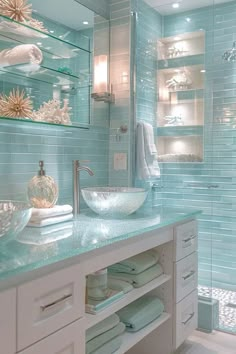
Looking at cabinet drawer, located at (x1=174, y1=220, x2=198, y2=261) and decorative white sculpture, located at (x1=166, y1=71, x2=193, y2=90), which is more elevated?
decorative white sculpture, located at (x1=166, y1=71, x2=193, y2=90)

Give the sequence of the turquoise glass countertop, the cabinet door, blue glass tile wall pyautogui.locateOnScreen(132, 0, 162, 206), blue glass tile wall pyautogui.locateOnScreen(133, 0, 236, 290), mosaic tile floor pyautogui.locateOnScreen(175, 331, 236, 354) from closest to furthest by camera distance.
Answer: the cabinet door, the turquoise glass countertop, mosaic tile floor pyautogui.locateOnScreen(175, 331, 236, 354), blue glass tile wall pyautogui.locateOnScreen(132, 0, 162, 206), blue glass tile wall pyautogui.locateOnScreen(133, 0, 236, 290)

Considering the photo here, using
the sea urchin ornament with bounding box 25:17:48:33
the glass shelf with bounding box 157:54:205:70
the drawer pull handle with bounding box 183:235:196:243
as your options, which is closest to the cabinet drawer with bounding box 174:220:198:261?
the drawer pull handle with bounding box 183:235:196:243

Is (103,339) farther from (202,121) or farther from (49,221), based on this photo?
(202,121)

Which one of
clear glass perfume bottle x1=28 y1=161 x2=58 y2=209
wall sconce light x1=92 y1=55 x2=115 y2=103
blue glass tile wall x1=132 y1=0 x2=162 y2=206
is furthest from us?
blue glass tile wall x1=132 y1=0 x2=162 y2=206

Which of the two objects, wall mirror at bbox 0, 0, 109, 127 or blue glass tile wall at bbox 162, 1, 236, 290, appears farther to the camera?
blue glass tile wall at bbox 162, 1, 236, 290

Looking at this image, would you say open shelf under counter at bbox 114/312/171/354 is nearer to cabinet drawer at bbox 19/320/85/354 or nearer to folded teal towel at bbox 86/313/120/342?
folded teal towel at bbox 86/313/120/342

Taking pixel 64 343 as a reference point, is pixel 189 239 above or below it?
above

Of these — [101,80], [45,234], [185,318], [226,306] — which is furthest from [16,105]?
[226,306]

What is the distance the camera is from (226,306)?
260cm

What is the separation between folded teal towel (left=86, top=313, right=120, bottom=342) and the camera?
1454 millimetres

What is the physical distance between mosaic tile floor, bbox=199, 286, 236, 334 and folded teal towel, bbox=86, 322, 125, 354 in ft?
3.32

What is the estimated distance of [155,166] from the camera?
2.48m

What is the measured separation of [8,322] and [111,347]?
71cm

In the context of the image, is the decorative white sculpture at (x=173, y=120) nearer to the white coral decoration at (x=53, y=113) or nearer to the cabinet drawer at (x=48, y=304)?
the white coral decoration at (x=53, y=113)
